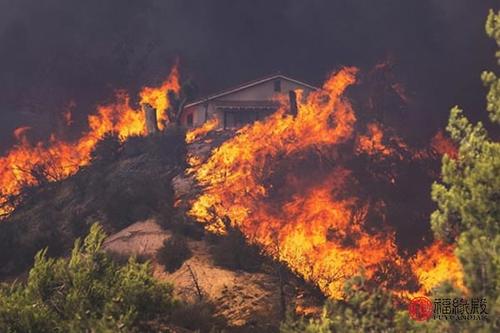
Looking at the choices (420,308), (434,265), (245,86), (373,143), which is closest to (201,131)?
(245,86)

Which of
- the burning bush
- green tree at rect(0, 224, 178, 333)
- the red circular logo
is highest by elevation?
the burning bush

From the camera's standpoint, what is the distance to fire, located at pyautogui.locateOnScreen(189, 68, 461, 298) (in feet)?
65.7

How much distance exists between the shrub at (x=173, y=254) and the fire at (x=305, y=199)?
7.35ft

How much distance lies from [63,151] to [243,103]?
56.1 ft

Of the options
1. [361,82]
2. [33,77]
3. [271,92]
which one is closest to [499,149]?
[361,82]

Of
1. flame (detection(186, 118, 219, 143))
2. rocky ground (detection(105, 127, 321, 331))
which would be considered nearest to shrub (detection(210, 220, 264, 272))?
rocky ground (detection(105, 127, 321, 331))

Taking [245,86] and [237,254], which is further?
[245,86]

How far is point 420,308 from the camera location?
1764 centimetres

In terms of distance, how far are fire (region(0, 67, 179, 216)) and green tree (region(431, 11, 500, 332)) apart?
3114 centimetres

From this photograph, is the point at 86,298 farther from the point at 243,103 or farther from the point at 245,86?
the point at 245,86

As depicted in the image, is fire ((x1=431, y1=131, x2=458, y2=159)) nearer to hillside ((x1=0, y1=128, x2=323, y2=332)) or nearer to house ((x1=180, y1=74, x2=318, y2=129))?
hillside ((x1=0, y1=128, x2=323, y2=332))

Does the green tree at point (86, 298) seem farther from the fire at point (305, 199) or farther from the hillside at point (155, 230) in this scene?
the fire at point (305, 199)

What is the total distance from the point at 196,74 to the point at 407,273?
2094 inches

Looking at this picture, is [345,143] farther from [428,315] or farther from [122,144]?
[122,144]
